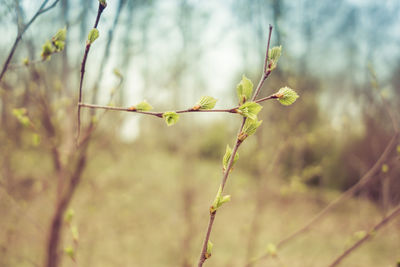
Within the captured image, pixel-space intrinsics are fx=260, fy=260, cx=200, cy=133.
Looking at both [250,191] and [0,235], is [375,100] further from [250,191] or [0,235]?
[0,235]

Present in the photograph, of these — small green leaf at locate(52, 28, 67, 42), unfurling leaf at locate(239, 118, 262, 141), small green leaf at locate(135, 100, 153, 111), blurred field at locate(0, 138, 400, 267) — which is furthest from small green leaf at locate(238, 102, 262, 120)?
blurred field at locate(0, 138, 400, 267)

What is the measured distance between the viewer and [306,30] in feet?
11.4

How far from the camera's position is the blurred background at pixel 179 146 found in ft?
6.05

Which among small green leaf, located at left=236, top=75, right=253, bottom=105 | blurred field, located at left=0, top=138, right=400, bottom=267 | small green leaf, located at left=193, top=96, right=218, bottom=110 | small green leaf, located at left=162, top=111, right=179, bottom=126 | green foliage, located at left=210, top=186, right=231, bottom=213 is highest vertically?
blurred field, located at left=0, top=138, right=400, bottom=267

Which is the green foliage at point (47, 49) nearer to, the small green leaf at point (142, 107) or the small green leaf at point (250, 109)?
the small green leaf at point (142, 107)

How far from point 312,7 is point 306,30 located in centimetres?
28

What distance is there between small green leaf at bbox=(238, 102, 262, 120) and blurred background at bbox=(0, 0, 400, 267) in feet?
1.98

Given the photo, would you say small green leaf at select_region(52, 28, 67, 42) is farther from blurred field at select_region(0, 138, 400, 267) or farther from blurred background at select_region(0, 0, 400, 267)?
blurred field at select_region(0, 138, 400, 267)

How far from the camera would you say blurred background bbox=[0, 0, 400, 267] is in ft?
6.05

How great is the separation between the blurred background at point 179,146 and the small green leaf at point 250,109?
60 cm

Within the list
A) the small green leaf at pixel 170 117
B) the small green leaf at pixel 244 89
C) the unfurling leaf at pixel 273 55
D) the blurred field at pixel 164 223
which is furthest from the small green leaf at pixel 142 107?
the blurred field at pixel 164 223

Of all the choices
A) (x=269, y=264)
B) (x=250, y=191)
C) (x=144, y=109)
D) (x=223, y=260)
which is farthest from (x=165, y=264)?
(x=144, y=109)

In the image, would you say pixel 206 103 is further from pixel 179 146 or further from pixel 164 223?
pixel 164 223

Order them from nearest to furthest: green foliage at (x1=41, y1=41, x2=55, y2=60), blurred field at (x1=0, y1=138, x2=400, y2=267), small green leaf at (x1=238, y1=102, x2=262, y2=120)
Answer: small green leaf at (x1=238, y1=102, x2=262, y2=120), green foliage at (x1=41, y1=41, x2=55, y2=60), blurred field at (x1=0, y1=138, x2=400, y2=267)
